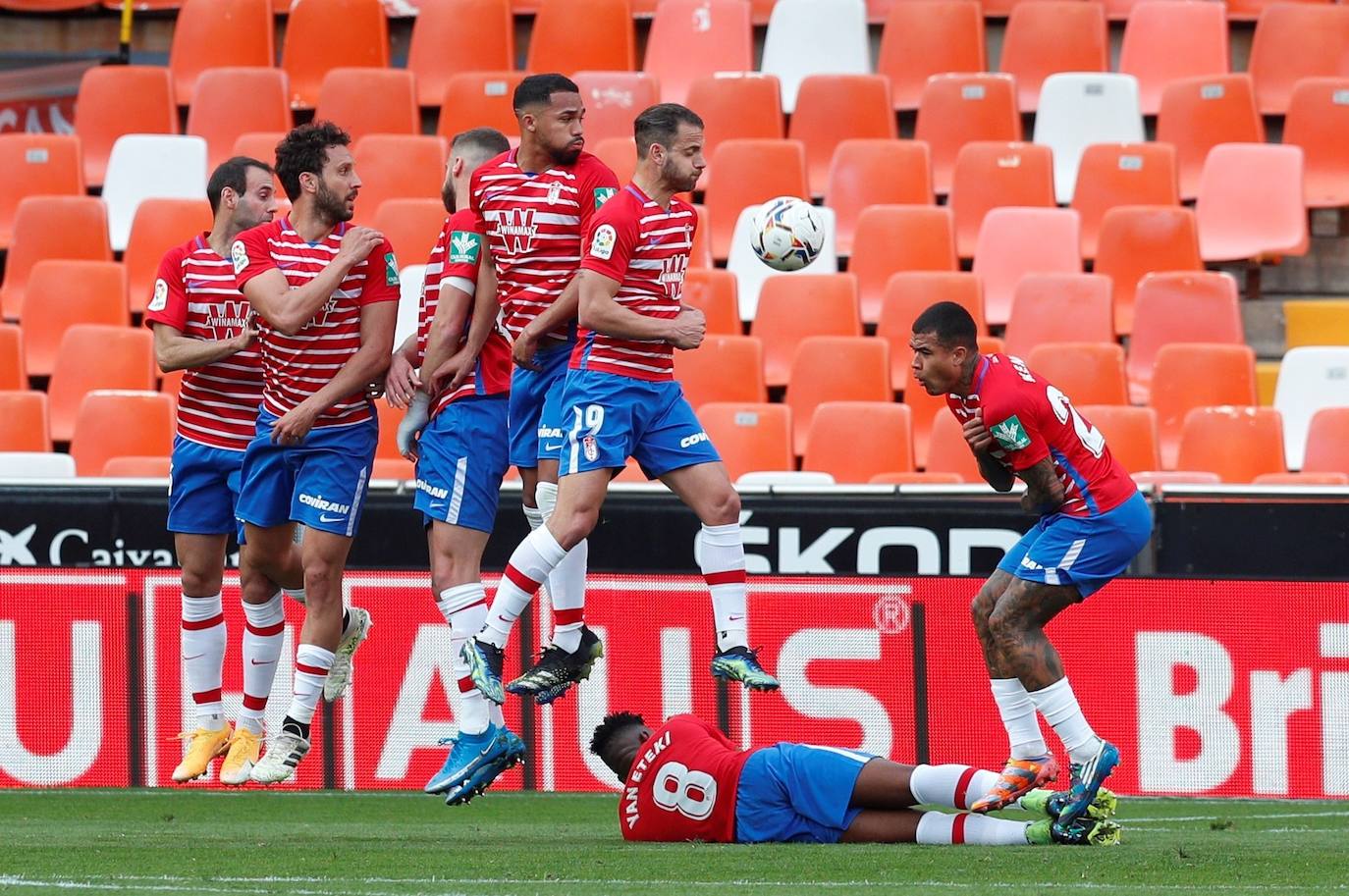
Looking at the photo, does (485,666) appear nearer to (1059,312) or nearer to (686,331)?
(686,331)

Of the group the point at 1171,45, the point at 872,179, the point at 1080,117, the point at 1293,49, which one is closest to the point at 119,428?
the point at 872,179

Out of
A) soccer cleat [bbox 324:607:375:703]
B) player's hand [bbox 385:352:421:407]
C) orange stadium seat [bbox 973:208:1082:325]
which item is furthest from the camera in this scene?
orange stadium seat [bbox 973:208:1082:325]

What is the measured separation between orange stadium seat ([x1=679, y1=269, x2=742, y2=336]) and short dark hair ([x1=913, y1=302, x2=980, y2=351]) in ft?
14.5

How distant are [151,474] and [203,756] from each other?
8.16 ft

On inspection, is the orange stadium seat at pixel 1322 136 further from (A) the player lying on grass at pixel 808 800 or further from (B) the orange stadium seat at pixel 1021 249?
(A) the player lying on grass at pixel 808 800

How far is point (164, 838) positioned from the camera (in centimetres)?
718

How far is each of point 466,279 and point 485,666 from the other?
55.6 inches

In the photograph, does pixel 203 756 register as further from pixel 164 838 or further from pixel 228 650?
pixel 228 650

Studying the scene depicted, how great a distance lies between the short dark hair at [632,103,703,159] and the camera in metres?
6.98

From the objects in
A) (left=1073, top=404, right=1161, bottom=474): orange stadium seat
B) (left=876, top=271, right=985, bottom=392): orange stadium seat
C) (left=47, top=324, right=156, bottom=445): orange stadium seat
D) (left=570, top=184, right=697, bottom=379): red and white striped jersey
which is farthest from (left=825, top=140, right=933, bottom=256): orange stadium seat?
(left=570, top=184, right=697, bottom=379): red and white striped jersey

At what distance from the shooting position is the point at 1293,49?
13344 millimetres

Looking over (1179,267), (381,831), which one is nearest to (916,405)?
(1179,267)

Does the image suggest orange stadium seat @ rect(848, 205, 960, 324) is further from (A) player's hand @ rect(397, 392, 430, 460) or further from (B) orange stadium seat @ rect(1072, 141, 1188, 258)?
(A) player's hand @ rect(397, 392, 430, 460)

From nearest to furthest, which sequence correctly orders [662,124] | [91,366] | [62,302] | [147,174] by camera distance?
[662,124]
[91,366]
[62,302]
[147,174]
